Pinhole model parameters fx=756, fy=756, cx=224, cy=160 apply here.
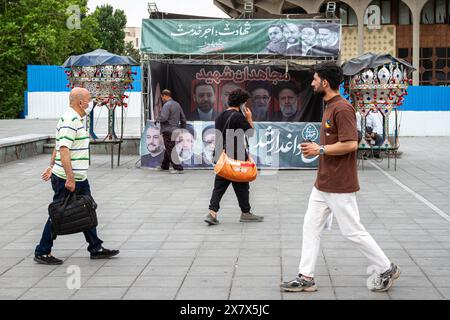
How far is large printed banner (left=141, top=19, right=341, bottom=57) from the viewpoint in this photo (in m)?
15.3

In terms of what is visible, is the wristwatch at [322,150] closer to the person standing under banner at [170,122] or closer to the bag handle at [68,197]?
the bag handle at [68,197]

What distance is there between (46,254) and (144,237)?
161 centimetres

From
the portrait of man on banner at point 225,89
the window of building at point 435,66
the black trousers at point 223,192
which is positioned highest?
the window of building at point 435,66

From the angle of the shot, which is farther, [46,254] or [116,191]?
[116,191]

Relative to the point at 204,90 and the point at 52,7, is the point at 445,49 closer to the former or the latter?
the point at 52,7

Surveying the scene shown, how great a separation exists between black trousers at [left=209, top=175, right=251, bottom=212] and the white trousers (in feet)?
11.1

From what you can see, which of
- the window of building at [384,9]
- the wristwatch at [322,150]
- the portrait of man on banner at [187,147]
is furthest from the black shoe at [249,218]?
the window of building at [384,9]

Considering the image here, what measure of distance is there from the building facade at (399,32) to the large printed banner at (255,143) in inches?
1164

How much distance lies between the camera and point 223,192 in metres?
9.45

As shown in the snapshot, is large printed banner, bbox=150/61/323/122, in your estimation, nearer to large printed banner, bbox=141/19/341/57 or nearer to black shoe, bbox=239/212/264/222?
large printed banner, bbox=141/19/341/57

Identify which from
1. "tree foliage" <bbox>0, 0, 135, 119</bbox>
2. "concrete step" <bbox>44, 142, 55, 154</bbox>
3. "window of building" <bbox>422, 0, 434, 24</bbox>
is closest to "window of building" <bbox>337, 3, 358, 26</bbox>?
"window of building" <bbox>422, 0, 434, 24</bbox>

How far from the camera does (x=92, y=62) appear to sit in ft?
Answer: 52.4

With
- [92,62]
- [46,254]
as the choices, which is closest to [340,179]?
[46,254]

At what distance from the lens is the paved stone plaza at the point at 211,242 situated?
6199 mm
